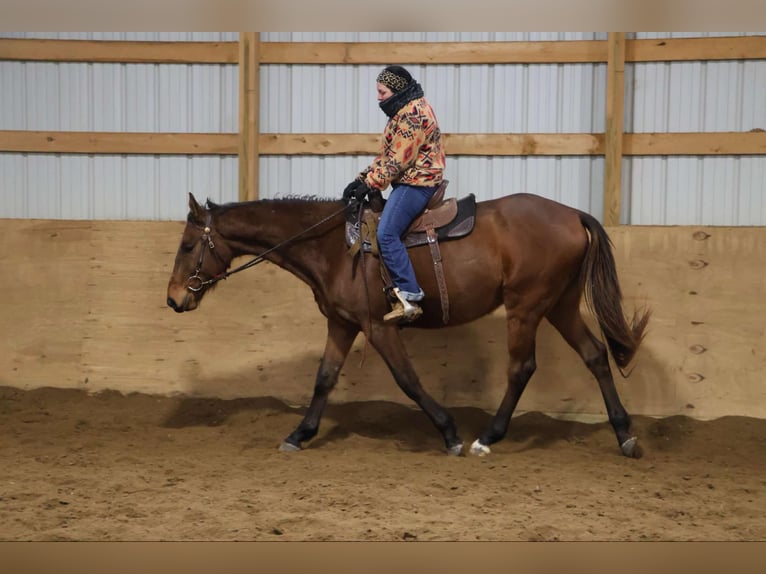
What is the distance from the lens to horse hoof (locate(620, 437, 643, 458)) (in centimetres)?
577

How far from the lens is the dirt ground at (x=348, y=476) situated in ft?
13.2

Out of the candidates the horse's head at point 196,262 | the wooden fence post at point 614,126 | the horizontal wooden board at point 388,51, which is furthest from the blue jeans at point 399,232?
the horizontal wooden board at point 388,51

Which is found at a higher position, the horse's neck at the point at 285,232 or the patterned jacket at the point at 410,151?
the patterned jacket at the point at 410,151

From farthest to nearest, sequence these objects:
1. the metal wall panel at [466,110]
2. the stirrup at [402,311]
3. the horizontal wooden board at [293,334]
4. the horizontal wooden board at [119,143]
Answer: the horizontal wooden board at [119,143] → the metal wall panel at [466,110] → the horizontal wooden board at [293,334] → the stirrup at [402,311]

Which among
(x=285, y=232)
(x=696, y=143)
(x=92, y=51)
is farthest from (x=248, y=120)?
(x=696, y=143)

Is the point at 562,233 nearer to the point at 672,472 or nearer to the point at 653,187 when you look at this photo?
the point at 672,472

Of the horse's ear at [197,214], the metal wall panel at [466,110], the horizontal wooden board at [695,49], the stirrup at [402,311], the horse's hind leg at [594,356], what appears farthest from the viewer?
the metal wall panel at [466,110]

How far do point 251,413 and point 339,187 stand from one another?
7.66 ft

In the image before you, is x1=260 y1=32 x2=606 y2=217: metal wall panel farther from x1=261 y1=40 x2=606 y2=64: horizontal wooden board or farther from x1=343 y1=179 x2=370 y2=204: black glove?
x1=343 y1=179 x2=370 y2=204: black glove

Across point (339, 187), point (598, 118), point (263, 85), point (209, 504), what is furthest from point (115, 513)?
point (598, 118)

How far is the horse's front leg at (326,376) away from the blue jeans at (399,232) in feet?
2.04

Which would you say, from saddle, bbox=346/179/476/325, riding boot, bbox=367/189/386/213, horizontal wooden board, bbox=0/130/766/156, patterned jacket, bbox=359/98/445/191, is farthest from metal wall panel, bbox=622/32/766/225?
riding boot, bbox=367/189/386/213

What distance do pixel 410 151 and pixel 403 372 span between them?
1.51 meters

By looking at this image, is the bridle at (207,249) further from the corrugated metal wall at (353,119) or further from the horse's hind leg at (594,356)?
the corrugated metal wall at (353,119)
